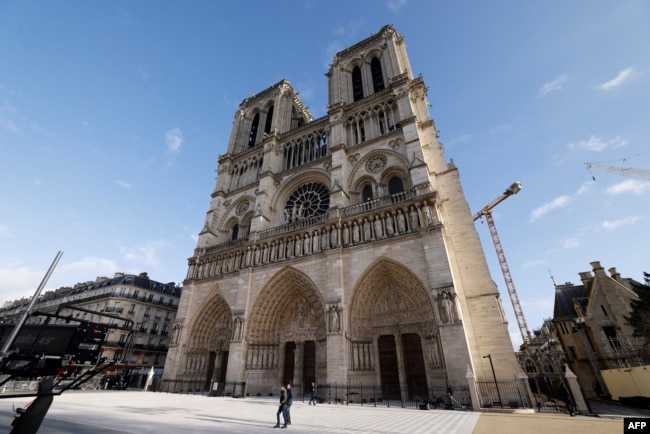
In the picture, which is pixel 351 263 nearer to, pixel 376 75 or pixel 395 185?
pixel 395 185

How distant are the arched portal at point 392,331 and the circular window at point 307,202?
6367 mm

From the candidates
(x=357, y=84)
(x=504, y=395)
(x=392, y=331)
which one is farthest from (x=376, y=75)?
(x=504, y=395)

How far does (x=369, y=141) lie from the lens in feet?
58.8

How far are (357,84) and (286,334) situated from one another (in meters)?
18.9

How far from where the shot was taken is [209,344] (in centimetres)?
1773

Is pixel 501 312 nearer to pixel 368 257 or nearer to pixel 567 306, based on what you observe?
pixel 368 257

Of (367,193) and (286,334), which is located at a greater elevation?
(367,193)

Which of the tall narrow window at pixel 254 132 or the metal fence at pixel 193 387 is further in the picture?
the tall narrow window at pixel 254 132

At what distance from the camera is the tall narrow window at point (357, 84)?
22203 mm

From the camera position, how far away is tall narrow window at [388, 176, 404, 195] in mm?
16469

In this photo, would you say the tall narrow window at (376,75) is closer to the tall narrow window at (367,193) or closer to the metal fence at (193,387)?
the tall narrow window at (367,193)

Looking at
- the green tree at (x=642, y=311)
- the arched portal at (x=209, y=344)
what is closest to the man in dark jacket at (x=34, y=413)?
the arched portal at (x=209, y=344)

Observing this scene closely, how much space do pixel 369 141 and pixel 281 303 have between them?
10931 millimetres

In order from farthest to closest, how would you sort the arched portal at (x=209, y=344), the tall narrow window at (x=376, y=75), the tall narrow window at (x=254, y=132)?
the tall narrow window at (x=254, y=132) < the tall narrow window at (x=376, y=75) < the arched portal at (x=209, y=344)
